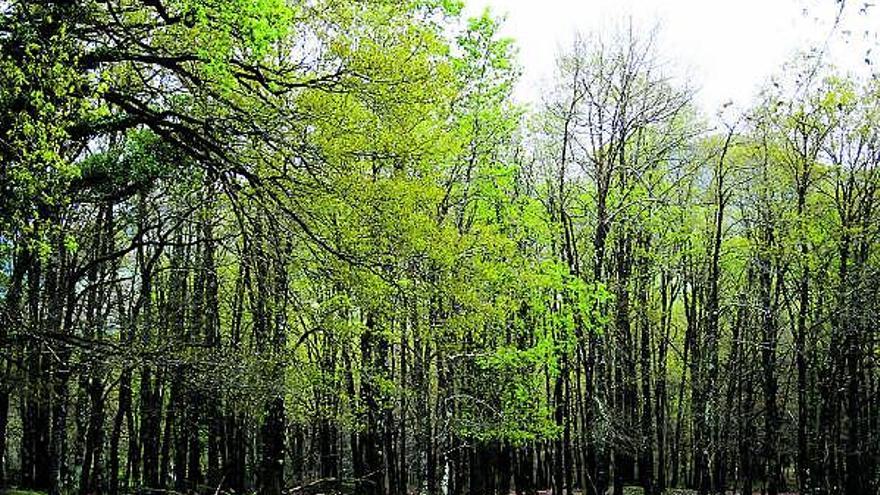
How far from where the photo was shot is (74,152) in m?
13.6

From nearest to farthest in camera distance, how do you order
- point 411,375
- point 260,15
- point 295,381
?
1. point 260,15
2. point 295,381
3. point 411,375

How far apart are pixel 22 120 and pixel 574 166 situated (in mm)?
21571

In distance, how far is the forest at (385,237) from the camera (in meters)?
8.70

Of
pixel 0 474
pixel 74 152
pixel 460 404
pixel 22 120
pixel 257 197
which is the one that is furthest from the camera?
pixel 0 474

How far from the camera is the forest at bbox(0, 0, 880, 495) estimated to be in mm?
8703

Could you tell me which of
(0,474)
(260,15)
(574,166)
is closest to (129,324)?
(0,474)

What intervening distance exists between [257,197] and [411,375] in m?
8.80

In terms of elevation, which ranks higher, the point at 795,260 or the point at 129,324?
the point at 795,260

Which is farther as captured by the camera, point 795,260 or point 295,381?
point 795,260

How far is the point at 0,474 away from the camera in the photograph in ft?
71.0

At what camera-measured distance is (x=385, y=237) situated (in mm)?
11805

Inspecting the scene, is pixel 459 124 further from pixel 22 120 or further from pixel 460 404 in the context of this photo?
pixel 22 120

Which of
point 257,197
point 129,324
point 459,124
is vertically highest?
point 459,124

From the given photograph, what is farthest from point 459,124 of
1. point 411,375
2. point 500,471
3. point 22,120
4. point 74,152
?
point 500,471
